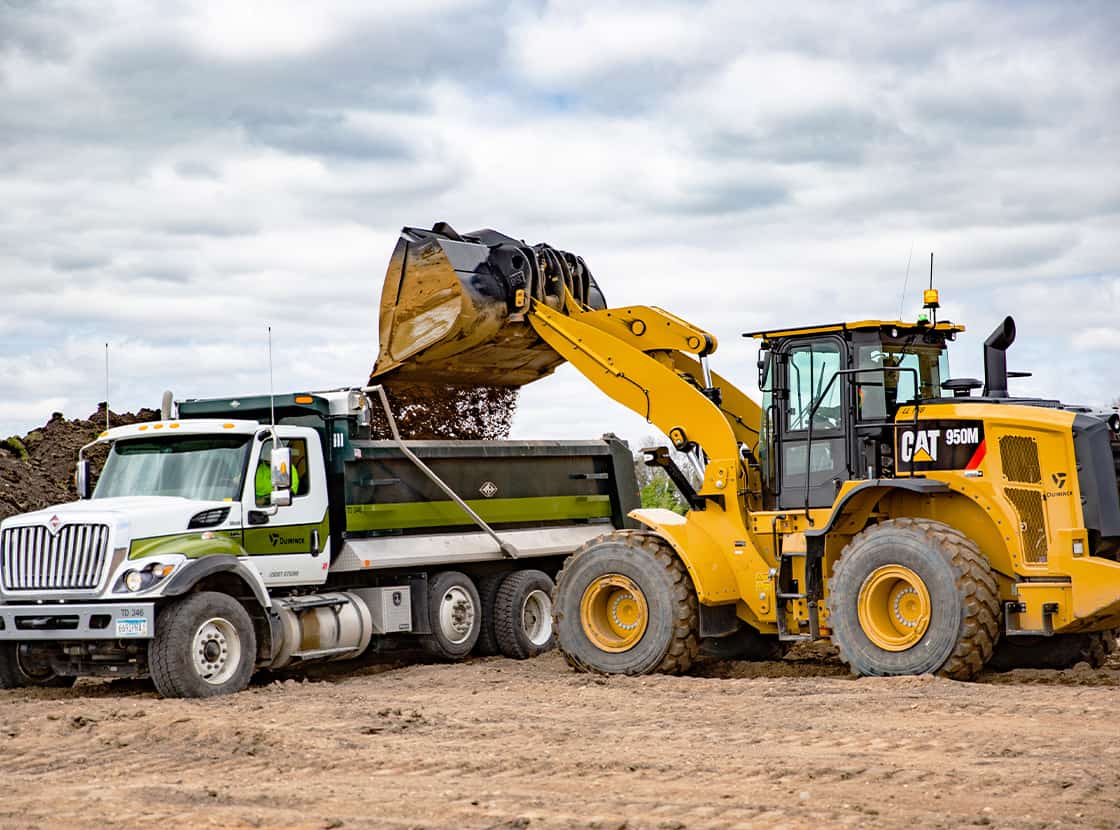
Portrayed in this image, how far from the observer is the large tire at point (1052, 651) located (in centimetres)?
1389

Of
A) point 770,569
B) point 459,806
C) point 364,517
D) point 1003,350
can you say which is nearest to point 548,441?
point 364,517

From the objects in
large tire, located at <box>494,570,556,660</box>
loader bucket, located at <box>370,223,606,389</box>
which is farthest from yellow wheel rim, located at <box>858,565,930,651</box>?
large tire, located at <box>494,570,556,660</box>

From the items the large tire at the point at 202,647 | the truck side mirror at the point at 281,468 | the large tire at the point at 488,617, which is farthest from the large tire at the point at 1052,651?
the large tire at the point at 202,647

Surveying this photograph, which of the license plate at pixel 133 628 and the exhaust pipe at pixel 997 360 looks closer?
the license plate at pixel 133 628

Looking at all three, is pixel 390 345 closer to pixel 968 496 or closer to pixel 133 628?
pixel 133 628

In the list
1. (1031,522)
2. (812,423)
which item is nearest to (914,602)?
(1031,522)

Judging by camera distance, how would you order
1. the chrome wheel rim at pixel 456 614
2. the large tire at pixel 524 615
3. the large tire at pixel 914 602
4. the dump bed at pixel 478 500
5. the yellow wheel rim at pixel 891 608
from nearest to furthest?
1. the large tire at pixel 914 602
2. the yellow wheel rim at pixel 891 608
3. the dump bed at pixel 478 500
4. the chrome wheel rim at pixel 456 614
5. the large tire at pixel 524 615

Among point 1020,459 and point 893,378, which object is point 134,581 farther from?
point 1020,459

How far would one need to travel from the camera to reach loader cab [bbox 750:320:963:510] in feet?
44.7

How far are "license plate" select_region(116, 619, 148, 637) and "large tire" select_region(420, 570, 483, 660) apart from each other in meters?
4.01

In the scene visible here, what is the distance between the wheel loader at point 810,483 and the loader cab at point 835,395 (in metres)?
0.02

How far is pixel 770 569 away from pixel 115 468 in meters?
6.25

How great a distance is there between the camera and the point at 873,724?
34.8ft

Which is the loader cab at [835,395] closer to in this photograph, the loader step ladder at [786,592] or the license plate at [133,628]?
the loader step ladder at [786,592]
